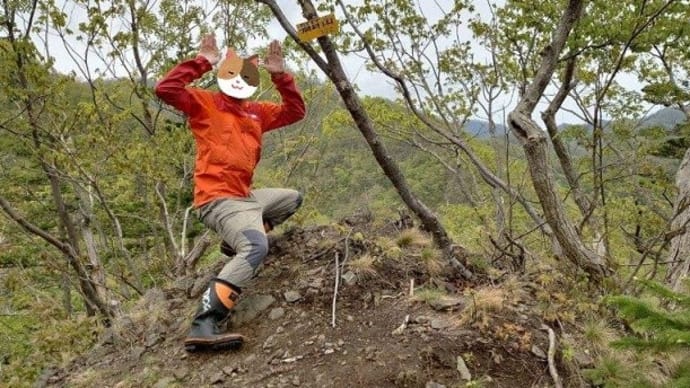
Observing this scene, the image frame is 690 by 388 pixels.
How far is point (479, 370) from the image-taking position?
3225mm

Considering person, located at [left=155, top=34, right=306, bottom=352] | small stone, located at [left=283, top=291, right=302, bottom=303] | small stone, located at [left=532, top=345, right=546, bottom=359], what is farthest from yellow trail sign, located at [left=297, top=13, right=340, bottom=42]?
small stone, located at [left=532, top=345, right=546, bottom=359]

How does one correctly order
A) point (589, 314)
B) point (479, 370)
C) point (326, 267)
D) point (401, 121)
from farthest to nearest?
point (401, 121) → point (326, 267) → point (589, 314) → point (479, 370)

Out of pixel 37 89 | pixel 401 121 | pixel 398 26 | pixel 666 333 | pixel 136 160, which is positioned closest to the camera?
pixel 666 333

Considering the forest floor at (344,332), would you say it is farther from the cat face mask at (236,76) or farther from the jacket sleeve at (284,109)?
the cat face mask at (236,76)

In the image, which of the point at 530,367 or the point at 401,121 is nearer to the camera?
the point at 530,367

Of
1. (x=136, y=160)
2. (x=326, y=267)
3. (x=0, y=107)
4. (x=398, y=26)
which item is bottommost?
(x=326, y=267)

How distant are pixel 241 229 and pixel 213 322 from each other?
0.70 meters

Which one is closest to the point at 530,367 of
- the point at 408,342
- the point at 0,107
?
the point at 408,342

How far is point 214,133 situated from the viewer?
420 centimetres

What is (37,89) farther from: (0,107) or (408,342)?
(408,342)

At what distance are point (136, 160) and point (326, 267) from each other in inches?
126

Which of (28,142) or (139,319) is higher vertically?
(28,142)

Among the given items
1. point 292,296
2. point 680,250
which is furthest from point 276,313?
point 680,250

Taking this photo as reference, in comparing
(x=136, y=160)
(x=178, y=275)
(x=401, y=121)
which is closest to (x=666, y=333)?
(x=178, y=275)
